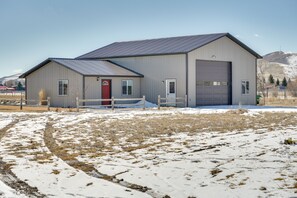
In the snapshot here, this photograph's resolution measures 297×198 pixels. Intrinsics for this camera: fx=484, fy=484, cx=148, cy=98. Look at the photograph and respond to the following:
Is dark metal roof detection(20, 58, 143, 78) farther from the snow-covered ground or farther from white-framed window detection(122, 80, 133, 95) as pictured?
the snow-covered ground

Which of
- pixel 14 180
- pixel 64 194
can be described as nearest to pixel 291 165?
pixel 64 194

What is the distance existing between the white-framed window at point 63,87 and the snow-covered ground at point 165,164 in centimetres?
2034

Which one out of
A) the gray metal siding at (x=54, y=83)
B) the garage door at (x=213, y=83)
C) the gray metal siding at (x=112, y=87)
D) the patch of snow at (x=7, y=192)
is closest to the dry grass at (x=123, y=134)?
the patch of snow at (x=7, y=192)

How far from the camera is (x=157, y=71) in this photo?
126 ft

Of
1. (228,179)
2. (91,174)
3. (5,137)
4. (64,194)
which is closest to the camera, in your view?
(64,194)

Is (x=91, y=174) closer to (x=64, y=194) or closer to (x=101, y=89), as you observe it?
(x=64, y=194)

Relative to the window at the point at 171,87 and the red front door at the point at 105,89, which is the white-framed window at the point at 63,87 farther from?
the window at the point at 171,87

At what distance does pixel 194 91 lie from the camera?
37438 mm

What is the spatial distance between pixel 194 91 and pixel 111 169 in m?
27.1

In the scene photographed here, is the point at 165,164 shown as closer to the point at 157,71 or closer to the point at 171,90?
the point at 171,90

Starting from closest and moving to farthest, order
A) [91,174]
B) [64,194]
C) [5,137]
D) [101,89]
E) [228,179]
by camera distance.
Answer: [64,194], [228,179], [91,174], [5,137], [101,89]

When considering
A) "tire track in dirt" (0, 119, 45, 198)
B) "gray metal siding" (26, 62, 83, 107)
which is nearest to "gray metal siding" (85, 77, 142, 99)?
"gray metal siding" (26, 62, 83, 107)

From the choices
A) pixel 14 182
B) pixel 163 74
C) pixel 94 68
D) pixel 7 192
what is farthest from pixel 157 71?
pixel 7 192

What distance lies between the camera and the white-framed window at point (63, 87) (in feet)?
123
